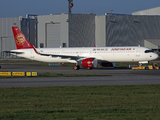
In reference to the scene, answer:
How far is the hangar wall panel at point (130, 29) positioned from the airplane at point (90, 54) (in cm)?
4155

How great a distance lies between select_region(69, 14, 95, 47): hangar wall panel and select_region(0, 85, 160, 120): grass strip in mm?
72832

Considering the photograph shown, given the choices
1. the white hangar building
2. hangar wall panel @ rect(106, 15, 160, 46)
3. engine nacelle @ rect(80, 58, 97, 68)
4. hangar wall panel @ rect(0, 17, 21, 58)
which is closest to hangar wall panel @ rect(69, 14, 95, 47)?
the white hangar building

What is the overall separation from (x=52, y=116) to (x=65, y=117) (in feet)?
1.88

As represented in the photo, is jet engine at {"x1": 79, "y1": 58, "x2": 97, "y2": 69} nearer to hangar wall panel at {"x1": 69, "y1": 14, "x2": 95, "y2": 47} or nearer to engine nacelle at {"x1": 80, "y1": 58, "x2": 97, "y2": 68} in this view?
engine nacelle at {"x1": 80, "y1": 58, "x2": 97, "y2": 68}

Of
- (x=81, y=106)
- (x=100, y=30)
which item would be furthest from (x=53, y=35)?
(x=81, y=106)

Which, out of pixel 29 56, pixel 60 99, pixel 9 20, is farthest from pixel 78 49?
pixel 9 20

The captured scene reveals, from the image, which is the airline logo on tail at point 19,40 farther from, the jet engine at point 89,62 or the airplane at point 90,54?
the jet engine at point 89,62

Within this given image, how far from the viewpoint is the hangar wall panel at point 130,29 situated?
293ft

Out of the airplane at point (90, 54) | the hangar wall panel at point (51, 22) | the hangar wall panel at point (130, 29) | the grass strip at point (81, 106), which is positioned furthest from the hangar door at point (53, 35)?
the grass strip at point (81, 106)

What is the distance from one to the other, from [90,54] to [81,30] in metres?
45.4

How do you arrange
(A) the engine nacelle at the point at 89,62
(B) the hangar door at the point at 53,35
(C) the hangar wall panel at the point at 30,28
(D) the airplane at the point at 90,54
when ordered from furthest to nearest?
(C) the hangar wall panel at the point at 30,28
(B) the hangar door at the point at 53,35
(D) the airplane at the point at 90,54
(A) the engine nacelle at the point at 89,62

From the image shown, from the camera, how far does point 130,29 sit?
3578 inches

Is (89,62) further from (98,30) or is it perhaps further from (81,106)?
(98,30)

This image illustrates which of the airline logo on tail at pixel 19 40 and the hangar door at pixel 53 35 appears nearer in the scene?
the airline logo on tail at pixel 19 40
